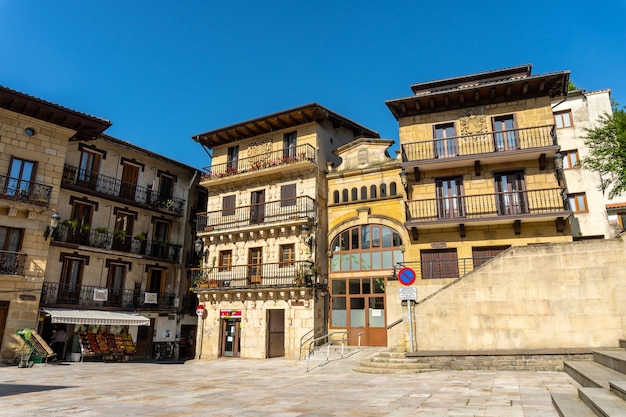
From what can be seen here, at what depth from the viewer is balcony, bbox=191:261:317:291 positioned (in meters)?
22.3

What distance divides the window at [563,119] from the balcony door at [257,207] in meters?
18.1

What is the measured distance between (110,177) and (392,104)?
57.3ft

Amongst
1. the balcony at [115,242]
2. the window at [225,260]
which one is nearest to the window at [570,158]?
the window at [225,260]

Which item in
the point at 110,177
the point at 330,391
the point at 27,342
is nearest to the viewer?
the point at 330,391

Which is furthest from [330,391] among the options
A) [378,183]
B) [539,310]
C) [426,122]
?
[426,122]

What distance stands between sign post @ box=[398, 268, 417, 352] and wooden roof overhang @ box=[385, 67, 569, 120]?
34.7 ft

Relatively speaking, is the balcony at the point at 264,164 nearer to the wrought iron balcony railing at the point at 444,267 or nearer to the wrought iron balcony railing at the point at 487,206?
the wrought iron balcony railing at the point at 487,206

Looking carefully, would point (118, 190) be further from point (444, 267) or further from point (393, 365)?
point (393, 365)

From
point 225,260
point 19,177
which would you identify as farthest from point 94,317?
point 19,177

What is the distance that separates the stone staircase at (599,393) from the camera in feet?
20.3

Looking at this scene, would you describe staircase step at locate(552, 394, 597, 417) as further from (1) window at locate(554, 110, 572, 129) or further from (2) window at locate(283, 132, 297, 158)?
(1) window at locate(554, 110, 572, 129)

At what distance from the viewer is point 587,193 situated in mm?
23219

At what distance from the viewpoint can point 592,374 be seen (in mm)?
9000

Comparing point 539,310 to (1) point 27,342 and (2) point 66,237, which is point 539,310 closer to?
(1) point 27,342
